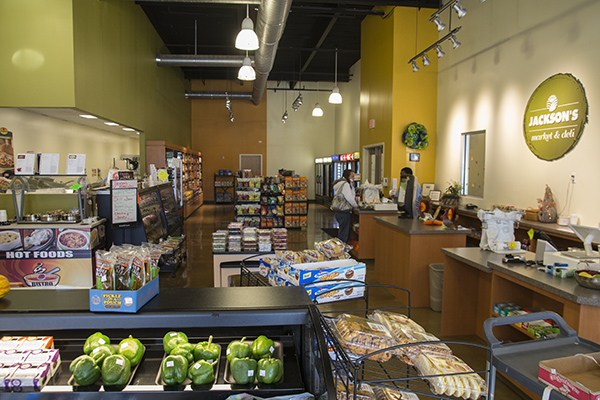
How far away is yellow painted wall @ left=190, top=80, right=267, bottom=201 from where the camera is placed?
63.0 feet

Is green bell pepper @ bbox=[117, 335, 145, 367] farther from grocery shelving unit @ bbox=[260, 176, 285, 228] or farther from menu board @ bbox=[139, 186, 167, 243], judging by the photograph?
grocery shelving unit @ bbox=[260, 176, 285, 228]

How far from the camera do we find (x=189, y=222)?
42.4 ft

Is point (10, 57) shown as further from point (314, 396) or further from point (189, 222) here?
point (189, 222)

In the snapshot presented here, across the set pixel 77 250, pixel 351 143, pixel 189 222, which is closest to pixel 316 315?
pixel 77 250

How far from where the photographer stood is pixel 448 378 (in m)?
1.52

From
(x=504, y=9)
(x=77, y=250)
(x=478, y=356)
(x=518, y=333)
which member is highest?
(x=504, y=9)

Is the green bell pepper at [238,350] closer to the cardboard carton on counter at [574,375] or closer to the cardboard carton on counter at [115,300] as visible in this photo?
the cardboard carton on counter at [115,300]

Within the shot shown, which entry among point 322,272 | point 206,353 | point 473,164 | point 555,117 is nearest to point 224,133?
point 473,164

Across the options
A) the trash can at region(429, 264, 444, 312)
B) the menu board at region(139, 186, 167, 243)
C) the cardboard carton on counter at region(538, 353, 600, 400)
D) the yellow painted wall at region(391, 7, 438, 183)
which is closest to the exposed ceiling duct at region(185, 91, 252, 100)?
the yellow painted wall at region(391, 7, 438, 183)

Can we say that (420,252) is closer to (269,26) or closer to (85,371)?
(85,371)

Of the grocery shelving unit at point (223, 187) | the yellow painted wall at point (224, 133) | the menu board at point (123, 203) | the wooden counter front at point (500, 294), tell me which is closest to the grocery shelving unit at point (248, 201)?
the menu board at point (123, 203)

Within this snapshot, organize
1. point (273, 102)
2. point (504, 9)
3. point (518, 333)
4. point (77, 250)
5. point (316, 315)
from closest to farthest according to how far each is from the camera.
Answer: point (316, 315) → point (518, 333) → point (77, 250) → point (504, 9) → point (273, 102)

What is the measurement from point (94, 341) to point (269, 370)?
2.44ft

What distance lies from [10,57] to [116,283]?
588cm
